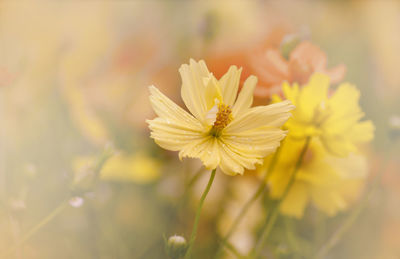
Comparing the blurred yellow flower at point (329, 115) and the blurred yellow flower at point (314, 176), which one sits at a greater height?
the blurred yellow flower at point (329, 115)

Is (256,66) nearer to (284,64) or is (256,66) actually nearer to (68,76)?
(284,64)

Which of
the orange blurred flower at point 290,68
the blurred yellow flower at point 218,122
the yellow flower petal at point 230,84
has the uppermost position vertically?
the orange blurred flower at point 290,68

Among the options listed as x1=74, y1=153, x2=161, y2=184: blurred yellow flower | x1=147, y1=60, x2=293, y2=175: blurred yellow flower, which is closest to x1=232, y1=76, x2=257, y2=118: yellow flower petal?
x1=147, y1=60, x2=293, y2=175: blurred yellow flower

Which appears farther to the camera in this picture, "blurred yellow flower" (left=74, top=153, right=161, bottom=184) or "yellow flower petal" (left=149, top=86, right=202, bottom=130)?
"blurred yellow flower" (left=74, top=153, right=161, bottom=184)

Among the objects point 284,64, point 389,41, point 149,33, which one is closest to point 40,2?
point 149,33

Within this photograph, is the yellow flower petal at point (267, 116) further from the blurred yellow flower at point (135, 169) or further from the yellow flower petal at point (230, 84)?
the blurred yellow flower at point (135, 169)

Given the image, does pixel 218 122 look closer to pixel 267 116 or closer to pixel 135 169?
pixel 267 116

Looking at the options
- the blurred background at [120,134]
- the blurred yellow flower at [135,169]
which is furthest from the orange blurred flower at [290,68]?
the blurred yellow flower at [135,169]

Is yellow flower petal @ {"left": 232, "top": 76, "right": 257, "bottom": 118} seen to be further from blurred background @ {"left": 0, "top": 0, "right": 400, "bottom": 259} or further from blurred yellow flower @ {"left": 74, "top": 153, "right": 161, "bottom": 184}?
blurred yellow flower @ {"left": 74, "top": 153, "right": 161, "bottom": 184}
